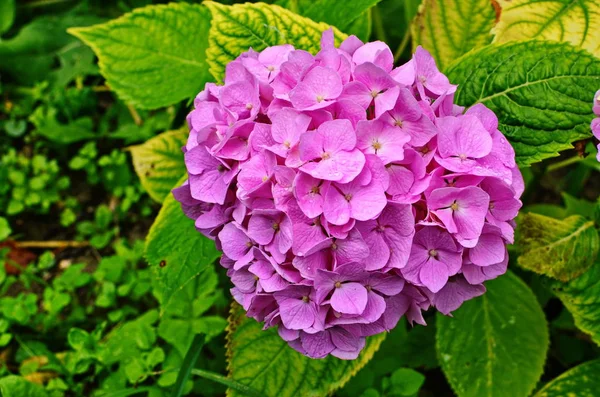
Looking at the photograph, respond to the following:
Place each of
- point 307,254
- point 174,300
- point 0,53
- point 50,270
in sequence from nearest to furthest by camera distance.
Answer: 1. point 307,254
2. point 174,300
3. point 50,270
4. point 0,53

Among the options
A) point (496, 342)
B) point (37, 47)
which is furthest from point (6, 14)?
point (496, 342)

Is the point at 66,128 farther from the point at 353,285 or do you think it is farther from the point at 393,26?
the point at 353,285

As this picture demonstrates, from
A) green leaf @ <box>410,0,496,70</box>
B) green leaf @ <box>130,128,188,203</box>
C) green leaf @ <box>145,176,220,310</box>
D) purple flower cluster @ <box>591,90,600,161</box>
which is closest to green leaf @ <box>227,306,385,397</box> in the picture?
green leaf @ <box>145,176,220,310</box>

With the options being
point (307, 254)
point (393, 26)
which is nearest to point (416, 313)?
point (307, 254)

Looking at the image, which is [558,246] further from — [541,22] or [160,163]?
[160,163]

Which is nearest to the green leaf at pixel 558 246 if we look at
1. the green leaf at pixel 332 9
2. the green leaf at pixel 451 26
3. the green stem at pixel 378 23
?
the green leaf at pixel 451 26

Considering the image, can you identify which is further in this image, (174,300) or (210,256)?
(174,300)
